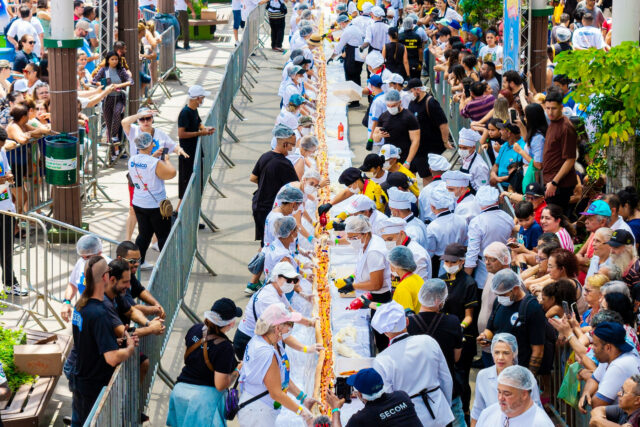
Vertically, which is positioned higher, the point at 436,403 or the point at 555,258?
the point at 555,258

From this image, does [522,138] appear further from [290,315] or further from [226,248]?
[290,315]

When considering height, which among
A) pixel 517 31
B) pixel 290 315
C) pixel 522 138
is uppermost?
pixel 517 31

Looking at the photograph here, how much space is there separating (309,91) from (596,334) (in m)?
12.0

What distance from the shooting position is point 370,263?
9.59 m

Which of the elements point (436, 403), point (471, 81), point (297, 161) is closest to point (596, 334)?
point (436, 403)

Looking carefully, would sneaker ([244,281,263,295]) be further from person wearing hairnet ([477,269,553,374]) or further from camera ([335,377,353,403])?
camera ([335,377,353,403])

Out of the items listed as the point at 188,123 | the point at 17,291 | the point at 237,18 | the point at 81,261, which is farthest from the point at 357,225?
the point at 237,18

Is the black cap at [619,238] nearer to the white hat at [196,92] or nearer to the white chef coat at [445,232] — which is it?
the white chef coat at [445,232]

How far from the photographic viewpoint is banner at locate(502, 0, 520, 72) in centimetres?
1422

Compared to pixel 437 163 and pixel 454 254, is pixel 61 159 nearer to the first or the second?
pixel 437 163

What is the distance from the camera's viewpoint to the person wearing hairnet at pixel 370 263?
9.56 meters

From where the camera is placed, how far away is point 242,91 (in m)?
22.0

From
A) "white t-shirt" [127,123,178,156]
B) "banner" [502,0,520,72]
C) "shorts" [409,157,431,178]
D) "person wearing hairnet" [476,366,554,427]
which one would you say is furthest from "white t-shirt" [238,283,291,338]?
"banner" [502,0,520,72]

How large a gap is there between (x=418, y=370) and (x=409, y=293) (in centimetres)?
140
